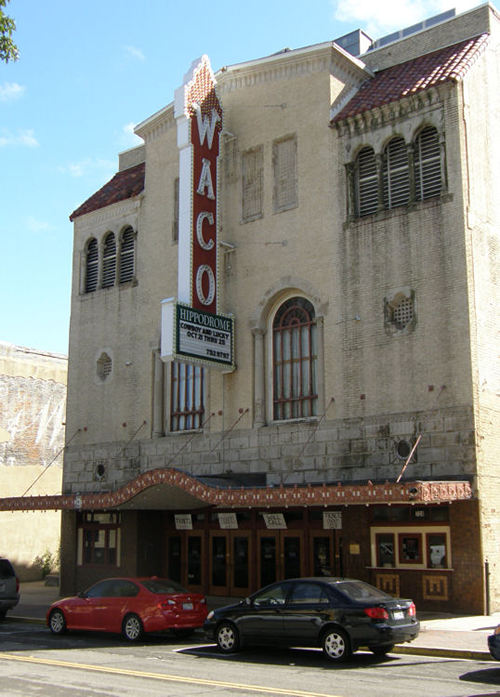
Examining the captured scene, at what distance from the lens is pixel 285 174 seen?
24.8 m

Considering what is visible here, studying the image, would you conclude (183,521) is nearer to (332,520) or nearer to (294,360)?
(332,520)

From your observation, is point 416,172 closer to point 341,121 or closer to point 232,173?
point 341,121

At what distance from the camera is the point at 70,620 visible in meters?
18.2

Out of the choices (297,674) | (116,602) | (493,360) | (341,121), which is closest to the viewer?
(297,674)

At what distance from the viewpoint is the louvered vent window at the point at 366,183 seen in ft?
74.5

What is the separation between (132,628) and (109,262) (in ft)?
50.9

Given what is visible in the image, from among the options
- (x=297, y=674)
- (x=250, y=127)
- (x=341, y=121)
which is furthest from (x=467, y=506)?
(x=250, y=127)

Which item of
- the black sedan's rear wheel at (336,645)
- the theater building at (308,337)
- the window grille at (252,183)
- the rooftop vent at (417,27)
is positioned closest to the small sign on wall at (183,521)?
the theater building at (308,337)

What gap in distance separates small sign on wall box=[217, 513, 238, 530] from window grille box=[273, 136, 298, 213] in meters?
9.20

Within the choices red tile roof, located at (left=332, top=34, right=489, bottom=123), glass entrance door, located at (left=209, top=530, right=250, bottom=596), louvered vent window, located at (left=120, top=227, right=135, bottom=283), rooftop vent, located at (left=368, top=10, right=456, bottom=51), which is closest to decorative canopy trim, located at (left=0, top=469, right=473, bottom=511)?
glass entrance door, located at (left=209, top=530, right=250, bottom=596)

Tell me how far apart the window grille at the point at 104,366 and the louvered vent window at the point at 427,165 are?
1249 cm

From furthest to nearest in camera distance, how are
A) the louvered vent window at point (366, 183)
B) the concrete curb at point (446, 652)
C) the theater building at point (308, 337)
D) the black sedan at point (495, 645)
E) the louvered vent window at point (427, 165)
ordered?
the louvered vent window at point (366, 183) → the louvered vent window at point (427, 165) → the theater building at point (308, 337) → the concrete curb at point (446, 652) → the black sedan at point (495, 645)

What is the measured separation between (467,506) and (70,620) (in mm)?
9437

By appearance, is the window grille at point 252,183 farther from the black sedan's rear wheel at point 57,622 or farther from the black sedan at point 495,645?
the black sedan at point 495,645
